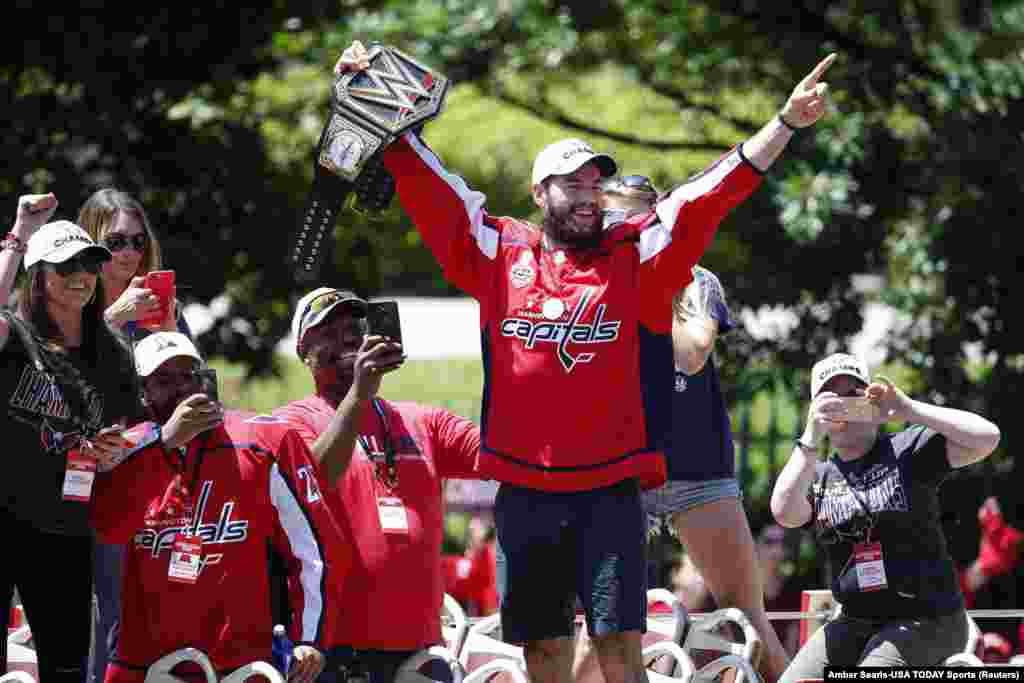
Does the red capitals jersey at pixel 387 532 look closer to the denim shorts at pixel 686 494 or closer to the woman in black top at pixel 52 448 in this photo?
the woman in black top at pixel 52 448

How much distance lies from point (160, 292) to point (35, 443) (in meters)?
0.94

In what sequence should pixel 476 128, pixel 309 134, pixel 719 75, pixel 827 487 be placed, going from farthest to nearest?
pixel 476 128 → pixel 309 134 → pixel 719 75 → pixel 827 487

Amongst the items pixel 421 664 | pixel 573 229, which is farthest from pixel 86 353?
pixel 573 229

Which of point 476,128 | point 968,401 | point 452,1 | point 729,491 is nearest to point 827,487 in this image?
point 729,491

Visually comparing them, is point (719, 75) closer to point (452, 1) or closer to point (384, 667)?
point (452, 1)

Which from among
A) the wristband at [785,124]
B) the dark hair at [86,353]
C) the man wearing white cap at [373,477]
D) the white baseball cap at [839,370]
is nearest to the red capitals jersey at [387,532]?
the man wearing white cap at [373,477]

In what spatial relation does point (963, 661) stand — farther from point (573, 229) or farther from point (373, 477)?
point (373, 477)

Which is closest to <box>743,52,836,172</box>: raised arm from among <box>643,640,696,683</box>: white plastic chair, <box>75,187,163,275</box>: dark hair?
<box>643,640,696,683</box>: white plastic chair

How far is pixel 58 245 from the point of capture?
244 inches

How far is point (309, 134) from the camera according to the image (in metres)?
13.7

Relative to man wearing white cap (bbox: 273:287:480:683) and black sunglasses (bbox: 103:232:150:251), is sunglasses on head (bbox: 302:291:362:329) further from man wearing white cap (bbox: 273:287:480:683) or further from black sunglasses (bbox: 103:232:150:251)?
black sunglasses (bbox: 103:232:150:251)

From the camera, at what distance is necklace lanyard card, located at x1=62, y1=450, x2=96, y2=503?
19.4ft

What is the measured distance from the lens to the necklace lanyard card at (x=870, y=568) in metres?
6.43

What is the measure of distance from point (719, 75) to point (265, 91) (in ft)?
11.1
